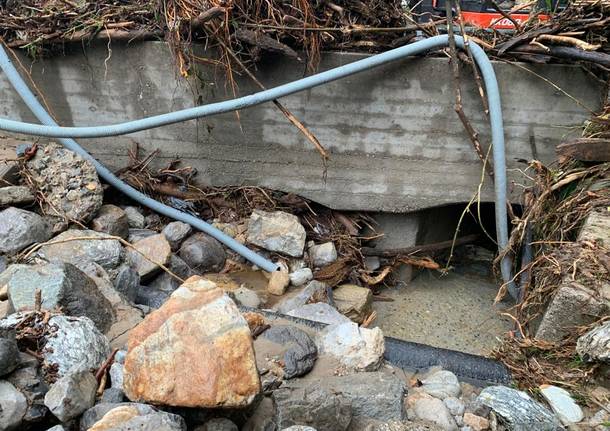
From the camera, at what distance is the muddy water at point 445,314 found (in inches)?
159

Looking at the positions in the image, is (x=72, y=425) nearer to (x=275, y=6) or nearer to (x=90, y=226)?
(x=90, y=226)

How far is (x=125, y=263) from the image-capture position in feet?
11.4

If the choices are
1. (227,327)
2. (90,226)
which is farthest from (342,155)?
(227,327)

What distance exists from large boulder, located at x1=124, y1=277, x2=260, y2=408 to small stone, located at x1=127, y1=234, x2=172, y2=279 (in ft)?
5.87

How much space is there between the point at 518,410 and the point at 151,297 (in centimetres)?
218

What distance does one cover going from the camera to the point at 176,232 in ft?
13.2

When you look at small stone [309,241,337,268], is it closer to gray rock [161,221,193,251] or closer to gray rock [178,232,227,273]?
gray rock [178,232,227,273]

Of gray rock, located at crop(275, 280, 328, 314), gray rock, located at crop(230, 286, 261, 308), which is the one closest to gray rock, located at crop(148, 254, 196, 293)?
gray rock, located at crop(230, 286, 261, 308)

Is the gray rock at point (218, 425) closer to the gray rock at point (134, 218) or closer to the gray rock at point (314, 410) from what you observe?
the gray rock at point (314, 410)

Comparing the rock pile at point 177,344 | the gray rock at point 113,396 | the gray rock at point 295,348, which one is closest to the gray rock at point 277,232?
the rock pile at point 177,344

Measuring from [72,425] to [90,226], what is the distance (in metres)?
2.22

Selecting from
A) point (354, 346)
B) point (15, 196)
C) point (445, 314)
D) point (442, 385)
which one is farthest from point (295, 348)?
point (15, 196)

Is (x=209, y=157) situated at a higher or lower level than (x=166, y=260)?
higher

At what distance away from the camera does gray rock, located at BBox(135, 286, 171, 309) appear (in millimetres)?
Result: 3258
